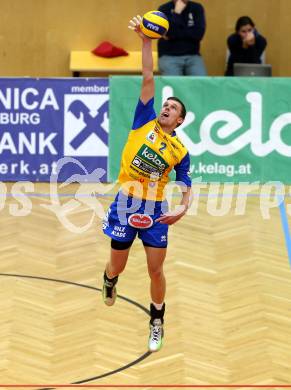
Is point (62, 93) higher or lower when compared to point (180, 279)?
higher

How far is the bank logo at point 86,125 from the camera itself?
1773cm

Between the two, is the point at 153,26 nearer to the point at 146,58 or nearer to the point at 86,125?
the point at 146,58

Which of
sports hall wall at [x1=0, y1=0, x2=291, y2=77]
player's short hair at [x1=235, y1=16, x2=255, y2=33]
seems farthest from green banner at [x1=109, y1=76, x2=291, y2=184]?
sports hall wall at [x1=0, y1=0, x2=291, y2=77]

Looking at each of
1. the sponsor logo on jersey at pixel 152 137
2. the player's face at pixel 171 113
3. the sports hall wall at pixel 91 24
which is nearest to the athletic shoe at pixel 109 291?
the sponsor logo on jersey at pixel 152 137

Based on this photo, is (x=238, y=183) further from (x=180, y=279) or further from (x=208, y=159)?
(x=180, y=279)

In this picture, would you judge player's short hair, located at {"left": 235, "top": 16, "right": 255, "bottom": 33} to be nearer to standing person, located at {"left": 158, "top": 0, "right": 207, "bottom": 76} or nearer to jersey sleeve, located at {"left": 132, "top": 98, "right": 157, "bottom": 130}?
standing person, located at {"left": 158, "top": 0, "right": 207, "bottom": 76}

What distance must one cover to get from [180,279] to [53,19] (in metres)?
9.23

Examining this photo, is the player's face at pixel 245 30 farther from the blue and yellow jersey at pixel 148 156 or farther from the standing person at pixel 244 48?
the blue and yellow jersey at pixel 148 156

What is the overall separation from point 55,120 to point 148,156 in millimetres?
7043

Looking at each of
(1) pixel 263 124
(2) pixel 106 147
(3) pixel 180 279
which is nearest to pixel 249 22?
(1) pixel 263 124

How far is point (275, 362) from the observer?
40.1 ft

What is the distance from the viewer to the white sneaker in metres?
11.8

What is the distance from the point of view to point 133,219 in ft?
36.4

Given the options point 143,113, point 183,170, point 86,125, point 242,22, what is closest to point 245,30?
point 242,22
